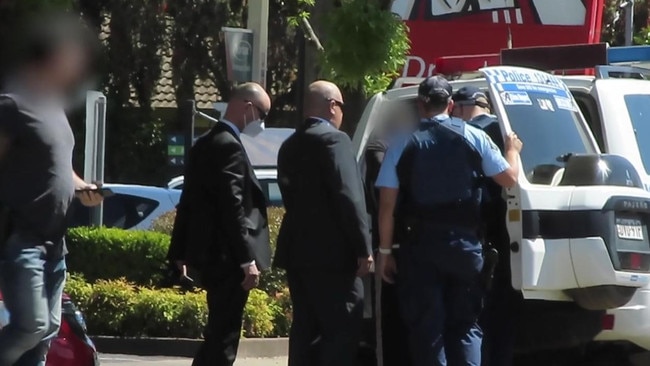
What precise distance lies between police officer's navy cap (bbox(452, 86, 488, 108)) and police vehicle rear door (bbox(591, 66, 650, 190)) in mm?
762

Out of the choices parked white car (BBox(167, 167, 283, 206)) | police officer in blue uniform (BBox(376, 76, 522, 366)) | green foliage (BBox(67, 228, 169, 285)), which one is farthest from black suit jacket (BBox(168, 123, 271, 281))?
parked white car (BBox(167, 167, 283, 206))

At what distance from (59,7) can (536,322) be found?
3582 mm

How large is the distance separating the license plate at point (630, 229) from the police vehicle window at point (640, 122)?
2.42 ft

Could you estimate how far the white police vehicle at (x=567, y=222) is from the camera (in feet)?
23.4

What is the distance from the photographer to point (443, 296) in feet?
23.7

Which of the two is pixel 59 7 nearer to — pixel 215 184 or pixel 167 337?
pixel 215 184

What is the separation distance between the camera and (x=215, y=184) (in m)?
7.34

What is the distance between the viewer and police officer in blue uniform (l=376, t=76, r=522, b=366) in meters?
7.11

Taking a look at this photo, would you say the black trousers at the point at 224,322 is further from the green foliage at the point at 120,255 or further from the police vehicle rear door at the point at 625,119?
the green foliage at the point at 120,255

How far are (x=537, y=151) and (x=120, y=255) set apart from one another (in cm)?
512

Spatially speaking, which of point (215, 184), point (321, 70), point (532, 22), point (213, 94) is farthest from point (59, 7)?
point (213, 94)

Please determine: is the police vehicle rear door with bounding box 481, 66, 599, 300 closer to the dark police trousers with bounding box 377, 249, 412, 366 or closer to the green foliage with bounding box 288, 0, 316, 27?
the dark police trousers with bounding box 377, 249, 412, 366

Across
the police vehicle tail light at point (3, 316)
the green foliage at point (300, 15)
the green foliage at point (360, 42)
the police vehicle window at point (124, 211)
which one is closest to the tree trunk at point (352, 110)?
the green foliage at point (300, 15)

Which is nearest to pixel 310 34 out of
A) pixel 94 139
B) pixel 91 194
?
pixel 94 139
